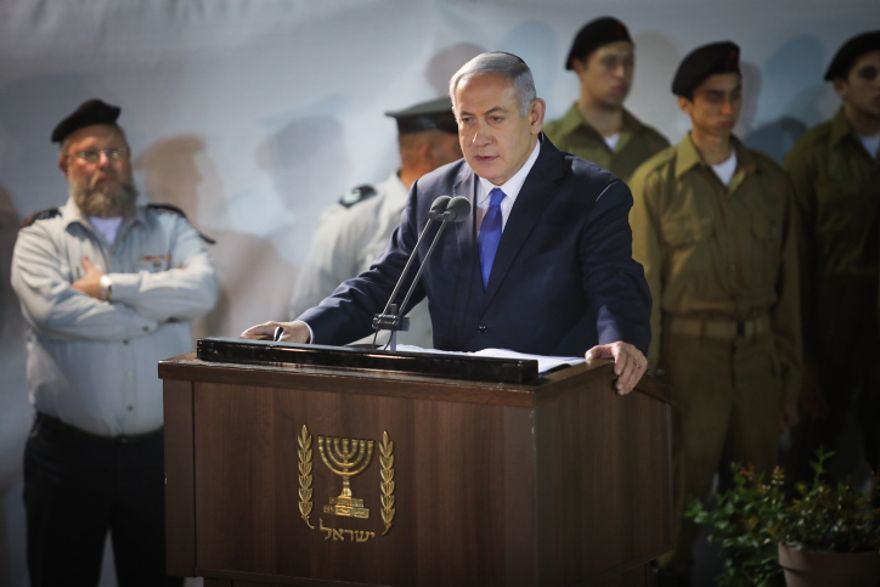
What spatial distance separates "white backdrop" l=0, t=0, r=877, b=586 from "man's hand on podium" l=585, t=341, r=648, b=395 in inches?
103

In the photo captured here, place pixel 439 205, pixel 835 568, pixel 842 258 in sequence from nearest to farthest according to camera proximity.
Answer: pixel 439 205 → pixel 835 568 → pixel 842 258

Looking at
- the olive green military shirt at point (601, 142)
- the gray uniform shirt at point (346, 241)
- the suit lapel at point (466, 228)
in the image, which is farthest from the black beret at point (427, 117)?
the suit lapel at point (466, 228)

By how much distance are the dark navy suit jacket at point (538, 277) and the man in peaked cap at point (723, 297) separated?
214 centimetres

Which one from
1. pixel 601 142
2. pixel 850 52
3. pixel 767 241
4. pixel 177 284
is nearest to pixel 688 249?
pixel 767 241

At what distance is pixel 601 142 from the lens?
215 inches

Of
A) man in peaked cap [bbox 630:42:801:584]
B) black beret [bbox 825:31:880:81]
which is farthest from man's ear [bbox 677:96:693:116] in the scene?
black beret [bbox 825:31:880:81]

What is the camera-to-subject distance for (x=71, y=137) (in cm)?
590

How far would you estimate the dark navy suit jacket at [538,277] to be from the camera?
3180 mm

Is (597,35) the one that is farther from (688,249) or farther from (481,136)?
(481,136)

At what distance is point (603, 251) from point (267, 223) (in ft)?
9.26

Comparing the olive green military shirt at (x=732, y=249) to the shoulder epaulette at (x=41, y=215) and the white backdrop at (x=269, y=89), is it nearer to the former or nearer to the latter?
the white backdrop at (x=269, y=89)

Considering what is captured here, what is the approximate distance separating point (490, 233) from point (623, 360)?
572mm

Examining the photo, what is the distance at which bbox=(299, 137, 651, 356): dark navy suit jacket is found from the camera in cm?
318

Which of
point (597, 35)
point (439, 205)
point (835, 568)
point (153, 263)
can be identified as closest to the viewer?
point (439, 205)
